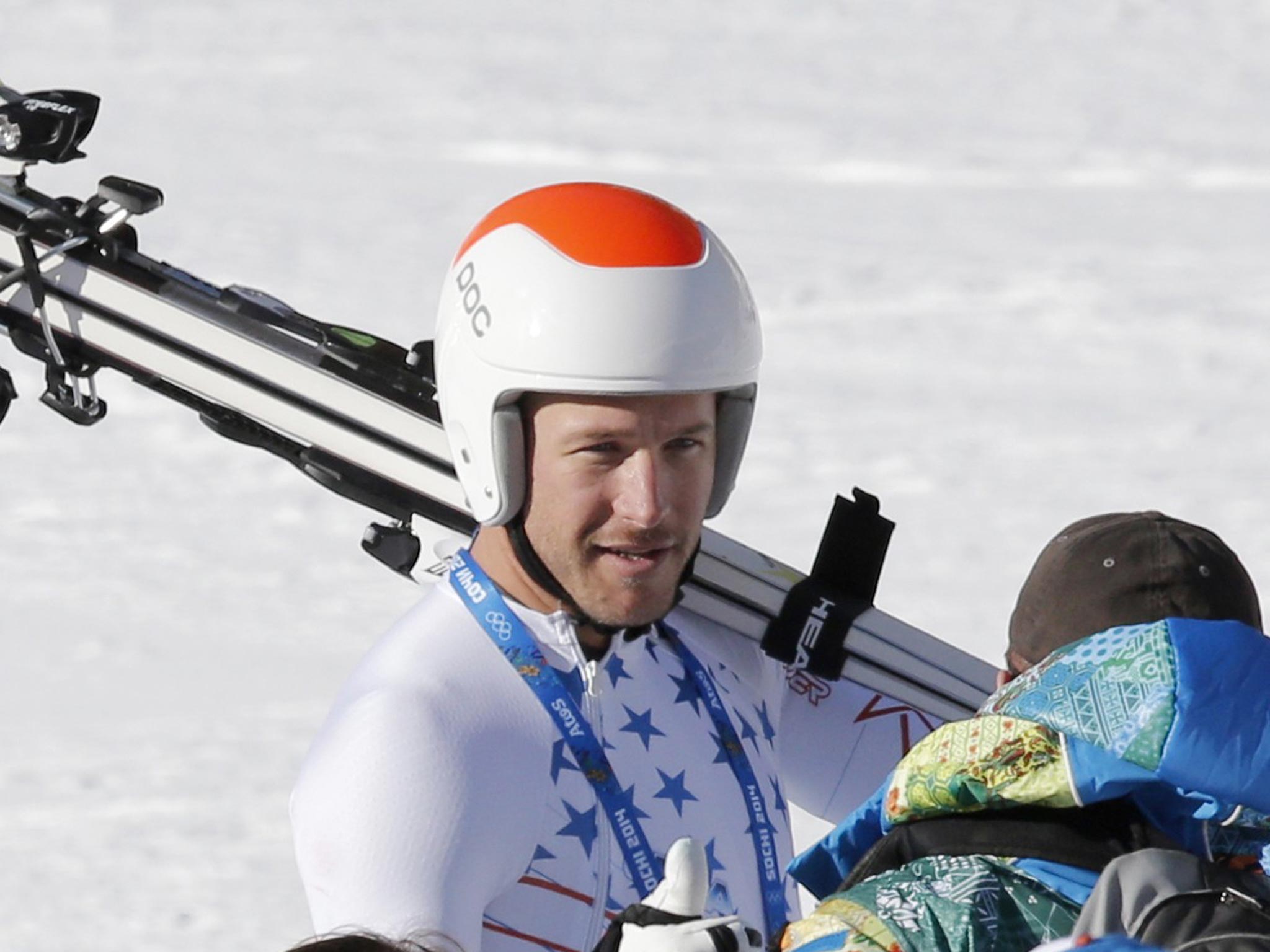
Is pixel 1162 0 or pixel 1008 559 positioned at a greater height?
pixel 1162 0

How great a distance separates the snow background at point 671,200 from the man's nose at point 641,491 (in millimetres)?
2934

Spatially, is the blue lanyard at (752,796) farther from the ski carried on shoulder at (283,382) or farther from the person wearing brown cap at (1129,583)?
the person wearing brown cap at (1129,583)

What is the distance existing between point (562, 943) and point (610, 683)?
0.32 m

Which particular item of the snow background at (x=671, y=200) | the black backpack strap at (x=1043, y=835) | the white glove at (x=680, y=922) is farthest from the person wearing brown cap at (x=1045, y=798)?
the snow background at (x=671, y=200)

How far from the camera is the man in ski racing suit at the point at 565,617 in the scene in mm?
2273

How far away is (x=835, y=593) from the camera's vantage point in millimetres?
2826

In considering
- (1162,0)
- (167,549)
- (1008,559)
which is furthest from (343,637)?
(1162,0)

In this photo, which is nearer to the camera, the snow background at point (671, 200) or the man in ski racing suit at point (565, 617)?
the man in ski racing suit at point (565, 617)

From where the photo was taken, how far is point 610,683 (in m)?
2.53

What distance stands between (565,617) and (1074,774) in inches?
35.6

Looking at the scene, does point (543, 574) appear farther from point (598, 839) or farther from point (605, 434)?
point (598, 839)

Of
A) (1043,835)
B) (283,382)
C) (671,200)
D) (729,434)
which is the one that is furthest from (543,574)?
(671,200)

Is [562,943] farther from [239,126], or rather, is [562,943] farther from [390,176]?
[239,126]

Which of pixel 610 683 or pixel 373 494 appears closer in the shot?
pixel 610 683
